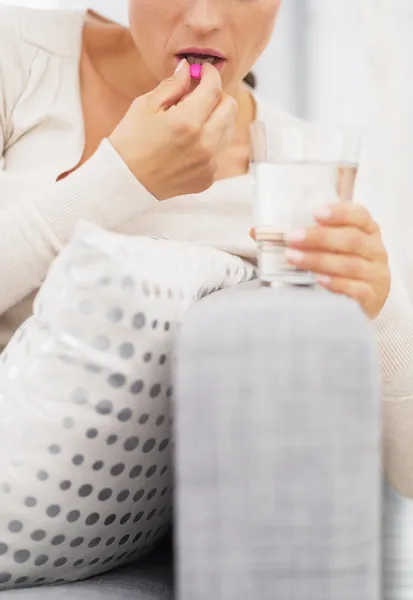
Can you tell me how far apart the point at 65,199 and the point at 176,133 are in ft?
0.48

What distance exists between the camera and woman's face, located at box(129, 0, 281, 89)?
1.04 meters

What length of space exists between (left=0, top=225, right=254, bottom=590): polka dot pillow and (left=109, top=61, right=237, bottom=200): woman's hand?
0.20 m

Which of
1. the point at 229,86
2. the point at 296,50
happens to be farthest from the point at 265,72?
the point at 229,86

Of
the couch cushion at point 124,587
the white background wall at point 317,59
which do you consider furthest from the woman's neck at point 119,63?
the white background wall at point 317,59

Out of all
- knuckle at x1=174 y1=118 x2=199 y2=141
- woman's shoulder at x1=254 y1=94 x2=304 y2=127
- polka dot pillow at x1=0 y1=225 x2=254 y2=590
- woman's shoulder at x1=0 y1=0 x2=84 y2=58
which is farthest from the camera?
woman's shoulder at x1=254 y1=94 x2=304 y2=127

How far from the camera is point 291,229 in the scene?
2.57 feet

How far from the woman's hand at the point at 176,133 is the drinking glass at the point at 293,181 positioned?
105 millimetres

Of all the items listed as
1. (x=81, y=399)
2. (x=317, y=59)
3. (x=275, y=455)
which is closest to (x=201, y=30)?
(x=81, y=399)

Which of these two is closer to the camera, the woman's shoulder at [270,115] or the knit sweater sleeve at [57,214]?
the knit sweater sleeve at [57,214]

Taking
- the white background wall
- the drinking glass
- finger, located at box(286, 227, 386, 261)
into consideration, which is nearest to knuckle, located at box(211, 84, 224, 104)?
the drinking glass

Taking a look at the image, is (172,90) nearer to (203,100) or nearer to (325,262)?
(203,100)

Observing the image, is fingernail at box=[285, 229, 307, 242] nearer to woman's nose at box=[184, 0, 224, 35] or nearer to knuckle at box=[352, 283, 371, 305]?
knuckle at box=[352, 283, 371, 305]

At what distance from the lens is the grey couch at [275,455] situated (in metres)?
0.52

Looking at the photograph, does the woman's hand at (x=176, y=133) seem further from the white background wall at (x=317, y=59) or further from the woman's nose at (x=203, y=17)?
the white background wall at (x=317, y=59)
